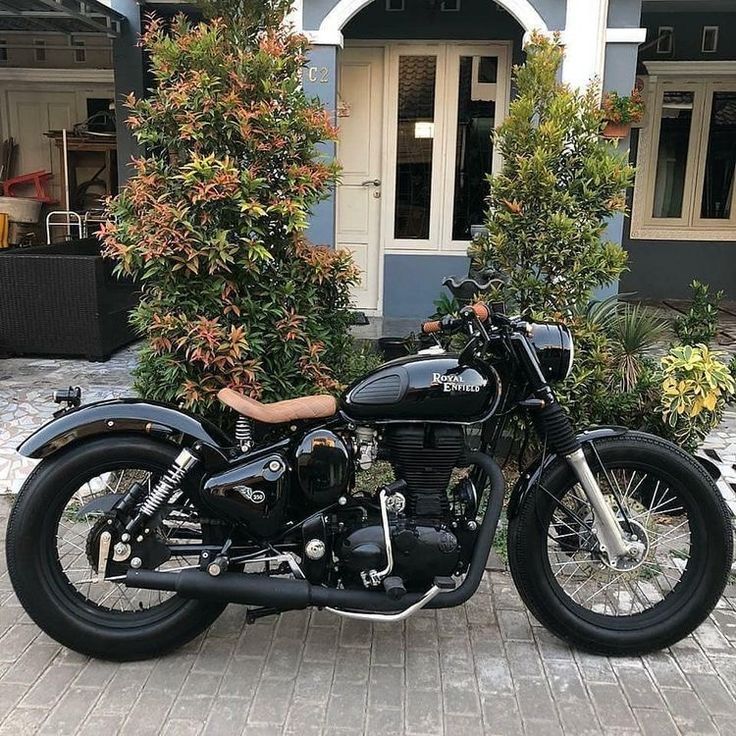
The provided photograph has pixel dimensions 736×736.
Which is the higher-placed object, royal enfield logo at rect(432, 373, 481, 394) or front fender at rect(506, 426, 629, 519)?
royal enfield logo at rect(432, 373, 481, 394)

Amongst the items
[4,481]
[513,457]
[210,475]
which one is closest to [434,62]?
[513,457]

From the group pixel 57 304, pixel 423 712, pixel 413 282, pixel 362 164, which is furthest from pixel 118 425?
pixel 362 164

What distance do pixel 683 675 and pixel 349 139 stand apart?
223 inches

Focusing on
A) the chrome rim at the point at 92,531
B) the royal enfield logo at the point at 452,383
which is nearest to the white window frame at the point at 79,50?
the chrome rim at the point at 92,531

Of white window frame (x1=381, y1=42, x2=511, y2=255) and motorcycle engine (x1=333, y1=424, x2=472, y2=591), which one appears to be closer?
motorcycle engine (x1=333, y1=424, x2=472, y2=591)

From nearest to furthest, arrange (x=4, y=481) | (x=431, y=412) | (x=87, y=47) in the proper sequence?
1. (x=431, y=412)
2. (x=4, y=481)
3. (x=87, y=47)

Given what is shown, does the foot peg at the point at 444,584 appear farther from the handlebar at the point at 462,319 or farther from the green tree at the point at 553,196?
the green tree at the point at 553,196

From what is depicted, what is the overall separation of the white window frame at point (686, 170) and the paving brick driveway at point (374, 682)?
6495mm

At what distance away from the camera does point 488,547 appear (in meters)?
2.33

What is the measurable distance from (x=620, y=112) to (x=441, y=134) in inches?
79.7

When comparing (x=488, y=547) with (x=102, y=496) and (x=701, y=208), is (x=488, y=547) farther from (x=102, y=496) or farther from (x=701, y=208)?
(x=701, y=208)

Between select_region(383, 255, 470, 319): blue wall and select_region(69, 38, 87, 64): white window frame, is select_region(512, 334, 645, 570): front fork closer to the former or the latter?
select_region(383, 255, 470, 319): blue wall

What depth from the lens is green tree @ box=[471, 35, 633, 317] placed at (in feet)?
11.9

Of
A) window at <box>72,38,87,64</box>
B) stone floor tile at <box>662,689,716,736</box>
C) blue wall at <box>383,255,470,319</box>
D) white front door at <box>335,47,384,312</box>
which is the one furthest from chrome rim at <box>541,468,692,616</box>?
window at <box>72,38,87,64</box>
